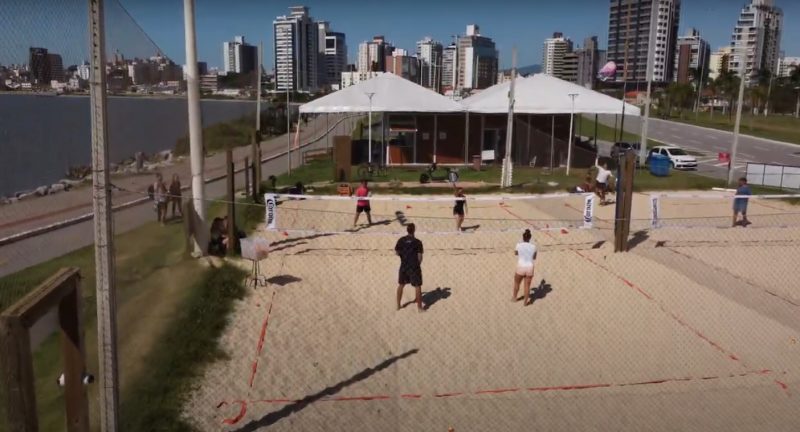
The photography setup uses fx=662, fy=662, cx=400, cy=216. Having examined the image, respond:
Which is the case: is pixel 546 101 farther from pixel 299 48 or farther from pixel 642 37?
pixel 642 37

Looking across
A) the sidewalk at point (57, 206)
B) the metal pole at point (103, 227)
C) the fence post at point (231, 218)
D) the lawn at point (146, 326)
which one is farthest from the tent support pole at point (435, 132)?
the metal pole at point (103, 227)

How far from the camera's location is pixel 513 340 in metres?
8.59

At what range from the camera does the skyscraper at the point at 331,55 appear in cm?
11906

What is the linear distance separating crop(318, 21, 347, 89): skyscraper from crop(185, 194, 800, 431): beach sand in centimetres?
10549

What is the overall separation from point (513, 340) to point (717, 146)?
41.4 meters

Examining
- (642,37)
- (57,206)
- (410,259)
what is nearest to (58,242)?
(57,206)

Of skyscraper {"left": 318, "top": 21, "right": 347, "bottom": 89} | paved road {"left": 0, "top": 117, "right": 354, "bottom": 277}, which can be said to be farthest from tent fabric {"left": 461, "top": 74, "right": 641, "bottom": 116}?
skyscraper {"left": 318, "top": 21, "right": 347, "bottom": 89}

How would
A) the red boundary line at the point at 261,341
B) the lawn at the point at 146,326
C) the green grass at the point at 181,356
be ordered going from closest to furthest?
1. the lawn at the point at 146,326
2. the green grass at the point at 181,356
3. the red boundary line at the point at 261,341

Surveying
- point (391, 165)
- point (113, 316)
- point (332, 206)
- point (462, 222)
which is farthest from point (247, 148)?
point (113, 316)

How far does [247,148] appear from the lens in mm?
26031

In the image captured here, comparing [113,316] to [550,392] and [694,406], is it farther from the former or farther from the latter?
[694,406]

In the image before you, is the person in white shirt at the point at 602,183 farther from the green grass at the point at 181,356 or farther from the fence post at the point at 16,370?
the fence post at the point at 16,370

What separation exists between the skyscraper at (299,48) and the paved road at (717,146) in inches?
1750

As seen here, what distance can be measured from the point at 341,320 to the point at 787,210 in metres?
14.5
